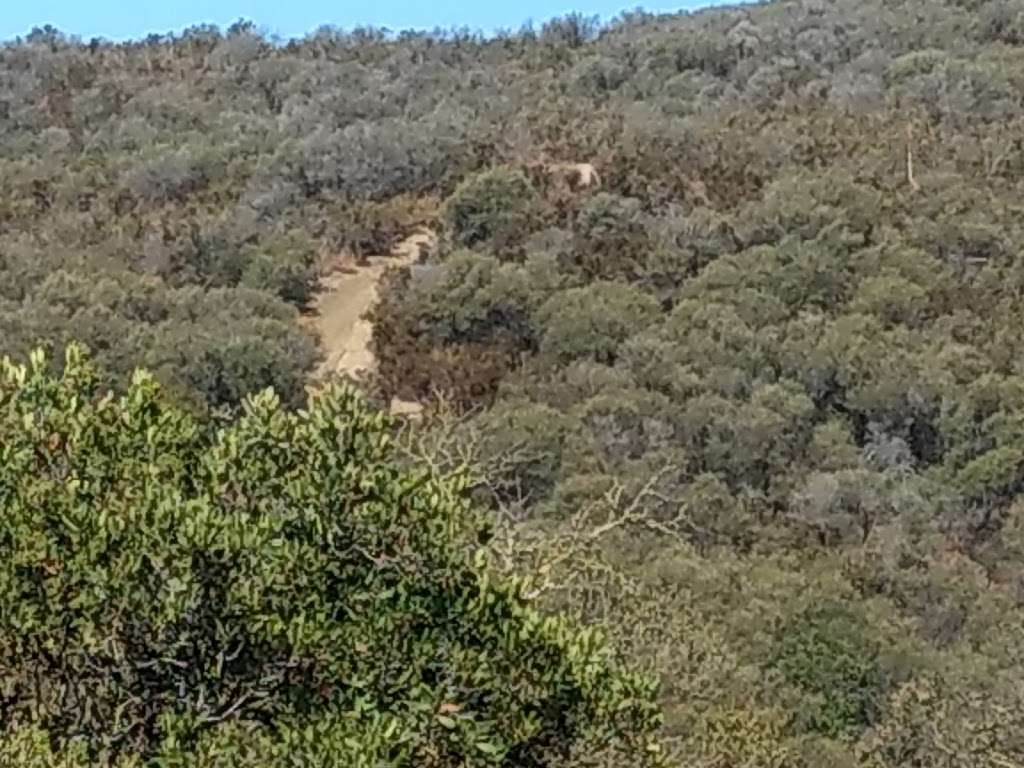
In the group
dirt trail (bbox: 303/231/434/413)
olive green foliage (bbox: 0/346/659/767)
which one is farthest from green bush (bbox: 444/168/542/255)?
olive green foliage (bbox: 0/346/659/767)

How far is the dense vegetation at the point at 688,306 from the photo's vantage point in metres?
19.7

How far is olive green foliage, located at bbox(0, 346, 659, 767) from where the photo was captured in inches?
227

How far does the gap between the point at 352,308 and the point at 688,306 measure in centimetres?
610

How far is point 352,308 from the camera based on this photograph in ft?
116

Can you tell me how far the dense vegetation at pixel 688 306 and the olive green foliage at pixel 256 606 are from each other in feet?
8.94

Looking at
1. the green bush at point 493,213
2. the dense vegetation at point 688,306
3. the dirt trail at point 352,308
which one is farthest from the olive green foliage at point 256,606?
the green bush at point 493,213

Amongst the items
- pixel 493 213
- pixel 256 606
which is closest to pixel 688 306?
pixel 493 213

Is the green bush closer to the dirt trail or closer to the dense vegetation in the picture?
the dense vegetation

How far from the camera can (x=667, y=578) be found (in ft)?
65.8

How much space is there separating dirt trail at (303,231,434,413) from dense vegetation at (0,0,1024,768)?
51 centimetres

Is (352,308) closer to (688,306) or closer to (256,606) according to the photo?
(688,306)

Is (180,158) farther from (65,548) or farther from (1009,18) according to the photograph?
(65,548)

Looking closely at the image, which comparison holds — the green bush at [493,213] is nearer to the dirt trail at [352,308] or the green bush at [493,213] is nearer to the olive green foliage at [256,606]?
the dirt trail at [352,308]

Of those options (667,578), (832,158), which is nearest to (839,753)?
(667,578)
